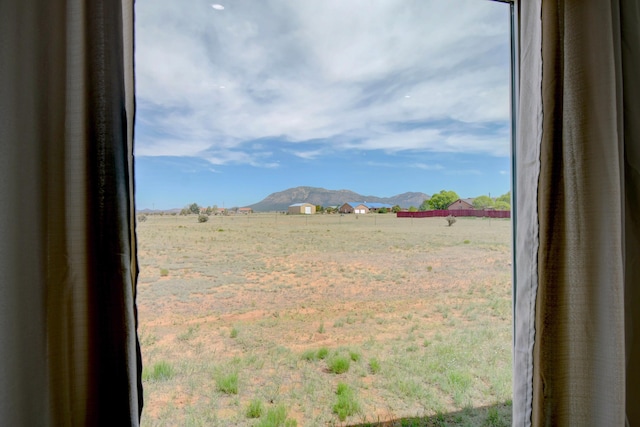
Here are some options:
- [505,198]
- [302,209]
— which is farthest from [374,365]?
[505,198]

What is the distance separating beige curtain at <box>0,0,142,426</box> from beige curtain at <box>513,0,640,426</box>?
1176 millimetres

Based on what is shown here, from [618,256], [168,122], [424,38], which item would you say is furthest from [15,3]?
[618,256]

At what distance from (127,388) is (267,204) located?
77cm

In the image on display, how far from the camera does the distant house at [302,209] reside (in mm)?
1366

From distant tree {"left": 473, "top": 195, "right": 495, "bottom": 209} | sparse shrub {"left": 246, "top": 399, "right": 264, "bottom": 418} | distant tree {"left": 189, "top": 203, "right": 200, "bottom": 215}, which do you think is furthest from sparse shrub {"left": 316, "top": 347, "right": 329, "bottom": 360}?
distant tree {"left": 473, "top": 195, "right": 495, "bottom": 209}

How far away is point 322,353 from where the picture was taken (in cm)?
134

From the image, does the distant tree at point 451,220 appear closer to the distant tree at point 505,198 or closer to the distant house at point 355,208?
the distant tree at point 505,198

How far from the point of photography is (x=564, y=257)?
1083 millimetres

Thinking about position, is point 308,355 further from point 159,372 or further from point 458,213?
point 458,213

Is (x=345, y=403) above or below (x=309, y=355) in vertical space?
below

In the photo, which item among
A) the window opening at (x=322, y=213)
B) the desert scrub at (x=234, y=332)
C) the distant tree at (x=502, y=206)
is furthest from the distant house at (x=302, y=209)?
the distant tree at (x=502, y=206)

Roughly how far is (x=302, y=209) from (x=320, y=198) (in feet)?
0.30

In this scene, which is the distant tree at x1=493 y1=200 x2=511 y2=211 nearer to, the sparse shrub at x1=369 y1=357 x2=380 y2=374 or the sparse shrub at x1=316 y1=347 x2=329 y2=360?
the sparse shrub at x1=369 y1=357 x2=380 y2=374

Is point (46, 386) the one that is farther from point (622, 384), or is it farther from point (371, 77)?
point (622, 384)
